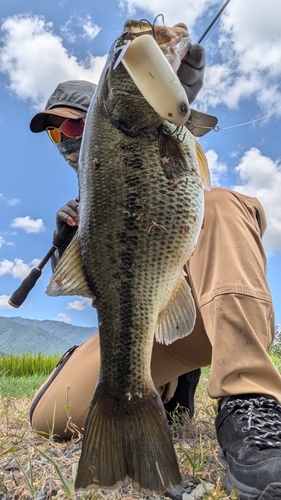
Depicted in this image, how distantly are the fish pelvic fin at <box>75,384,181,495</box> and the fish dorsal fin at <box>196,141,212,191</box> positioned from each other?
0.92m

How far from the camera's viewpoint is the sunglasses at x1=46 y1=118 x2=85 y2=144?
347 centimetres

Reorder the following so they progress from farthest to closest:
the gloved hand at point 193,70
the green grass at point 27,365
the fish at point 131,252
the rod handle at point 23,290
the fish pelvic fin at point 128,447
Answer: the green grass at point 27,365 → the rod handle at point 23,290 → the gloved hand at point 193,70 → the fish at point 131,252 → the fish pelvic fin at point 128,447

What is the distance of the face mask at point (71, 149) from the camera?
355cm

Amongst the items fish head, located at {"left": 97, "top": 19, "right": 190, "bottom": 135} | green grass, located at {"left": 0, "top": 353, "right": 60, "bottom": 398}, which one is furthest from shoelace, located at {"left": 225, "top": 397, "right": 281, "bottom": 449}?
green grass, located at {"left": 0, "top": 353, "right": 60, "bottom": 398}

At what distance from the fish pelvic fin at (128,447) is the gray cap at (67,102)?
239cm

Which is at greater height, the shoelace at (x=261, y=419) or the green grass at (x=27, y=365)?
the shoelace at (x=261, y=419)

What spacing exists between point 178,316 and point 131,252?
1.11 ft

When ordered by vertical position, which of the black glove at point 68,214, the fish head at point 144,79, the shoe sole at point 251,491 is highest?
the fish head at point 144,79

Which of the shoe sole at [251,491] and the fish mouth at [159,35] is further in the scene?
the fish mouth at [159,35]

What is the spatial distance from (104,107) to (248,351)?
4.03ft

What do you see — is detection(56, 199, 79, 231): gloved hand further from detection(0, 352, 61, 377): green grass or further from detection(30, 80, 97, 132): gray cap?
detection(0, 352, 61, 377): green grass

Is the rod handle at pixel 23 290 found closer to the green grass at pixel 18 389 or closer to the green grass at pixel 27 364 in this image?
the green grass at pixel 18 389

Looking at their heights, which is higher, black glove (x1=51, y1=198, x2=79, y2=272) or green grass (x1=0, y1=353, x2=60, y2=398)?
black glove (x1=51, y1=198, x2=79, y2=272)

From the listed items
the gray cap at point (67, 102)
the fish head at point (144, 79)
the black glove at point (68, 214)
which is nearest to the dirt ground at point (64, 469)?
the black glove at point (68, 214)
